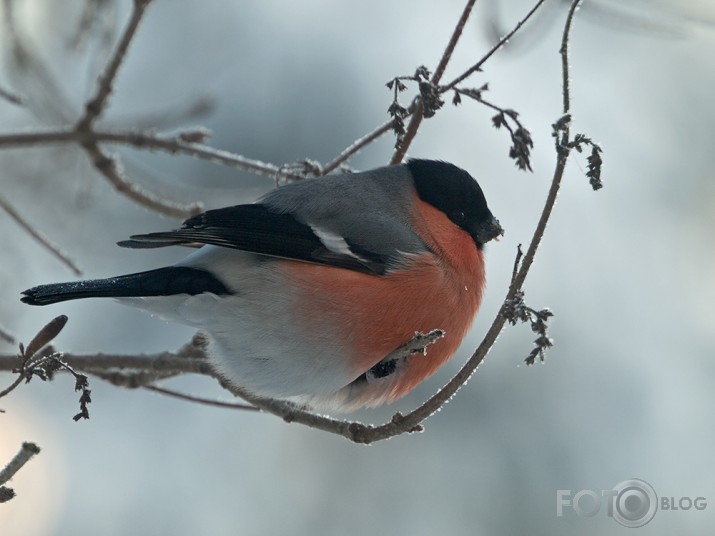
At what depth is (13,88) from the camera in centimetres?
450

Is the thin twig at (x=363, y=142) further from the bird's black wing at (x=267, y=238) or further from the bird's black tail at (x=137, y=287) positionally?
the bird's black tail at (x=137, y=287)

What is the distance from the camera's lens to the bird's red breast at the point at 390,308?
10.8 feet

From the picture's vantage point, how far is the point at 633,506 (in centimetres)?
461

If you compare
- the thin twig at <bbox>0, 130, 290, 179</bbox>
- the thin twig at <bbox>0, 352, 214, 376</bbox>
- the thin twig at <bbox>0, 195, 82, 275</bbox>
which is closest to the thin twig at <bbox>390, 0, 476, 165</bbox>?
the thin twig at <bbox>0, 130, 290, 179</bbox>

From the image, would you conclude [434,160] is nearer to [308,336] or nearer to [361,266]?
[361,266]

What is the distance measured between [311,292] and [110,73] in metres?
1.19

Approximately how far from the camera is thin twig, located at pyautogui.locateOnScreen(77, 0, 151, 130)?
339 centimetres

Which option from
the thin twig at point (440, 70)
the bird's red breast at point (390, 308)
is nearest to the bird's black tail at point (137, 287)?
the bird's red breast at point (390, 308)

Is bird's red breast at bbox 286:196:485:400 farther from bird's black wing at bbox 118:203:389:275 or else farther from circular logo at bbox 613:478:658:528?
circular logo at bbox 613:478:658:528

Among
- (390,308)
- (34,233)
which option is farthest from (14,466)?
(390,308)

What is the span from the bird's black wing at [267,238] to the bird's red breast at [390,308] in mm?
55

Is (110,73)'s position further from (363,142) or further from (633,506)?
(633,506)

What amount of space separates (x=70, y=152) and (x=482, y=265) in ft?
9.92

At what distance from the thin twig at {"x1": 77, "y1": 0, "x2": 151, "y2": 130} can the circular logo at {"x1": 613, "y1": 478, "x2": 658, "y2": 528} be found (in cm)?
312
